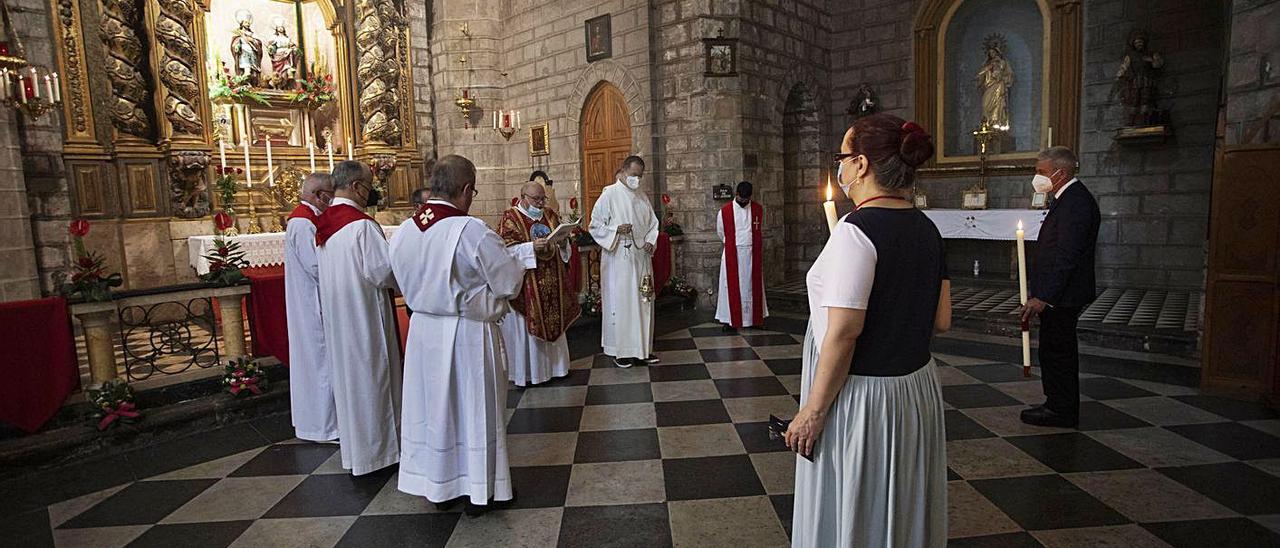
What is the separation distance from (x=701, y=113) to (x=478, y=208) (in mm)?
4671

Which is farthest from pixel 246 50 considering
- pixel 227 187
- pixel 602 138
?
pixel 602 138

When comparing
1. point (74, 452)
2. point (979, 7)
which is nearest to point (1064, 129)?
point (979, 7)

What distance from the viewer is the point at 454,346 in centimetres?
300

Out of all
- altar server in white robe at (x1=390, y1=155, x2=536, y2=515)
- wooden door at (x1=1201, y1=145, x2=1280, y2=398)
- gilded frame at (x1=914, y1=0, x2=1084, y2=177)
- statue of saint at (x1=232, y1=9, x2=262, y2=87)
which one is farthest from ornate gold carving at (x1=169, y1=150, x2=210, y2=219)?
wooden door at (x1=1201, y1=145, x2=1280, y2=398)

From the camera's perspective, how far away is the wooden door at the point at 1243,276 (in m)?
4.23

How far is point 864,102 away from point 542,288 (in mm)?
6834

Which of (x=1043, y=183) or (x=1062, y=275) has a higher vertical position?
(x=1043, y=183)

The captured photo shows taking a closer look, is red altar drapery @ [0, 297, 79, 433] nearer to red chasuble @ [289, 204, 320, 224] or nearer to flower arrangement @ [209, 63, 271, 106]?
red chasuble @ [289, 204, 320, 224]

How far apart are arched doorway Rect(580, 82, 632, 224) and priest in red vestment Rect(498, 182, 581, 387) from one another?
4.43 m

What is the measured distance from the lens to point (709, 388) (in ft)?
16.5

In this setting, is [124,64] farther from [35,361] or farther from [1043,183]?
[1043,183]

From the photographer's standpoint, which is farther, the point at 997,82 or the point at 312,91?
the point at 997,82

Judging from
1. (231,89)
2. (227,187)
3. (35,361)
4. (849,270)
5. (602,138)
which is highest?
(231,89)

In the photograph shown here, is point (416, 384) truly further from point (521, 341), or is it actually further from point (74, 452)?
point (74, 452)
